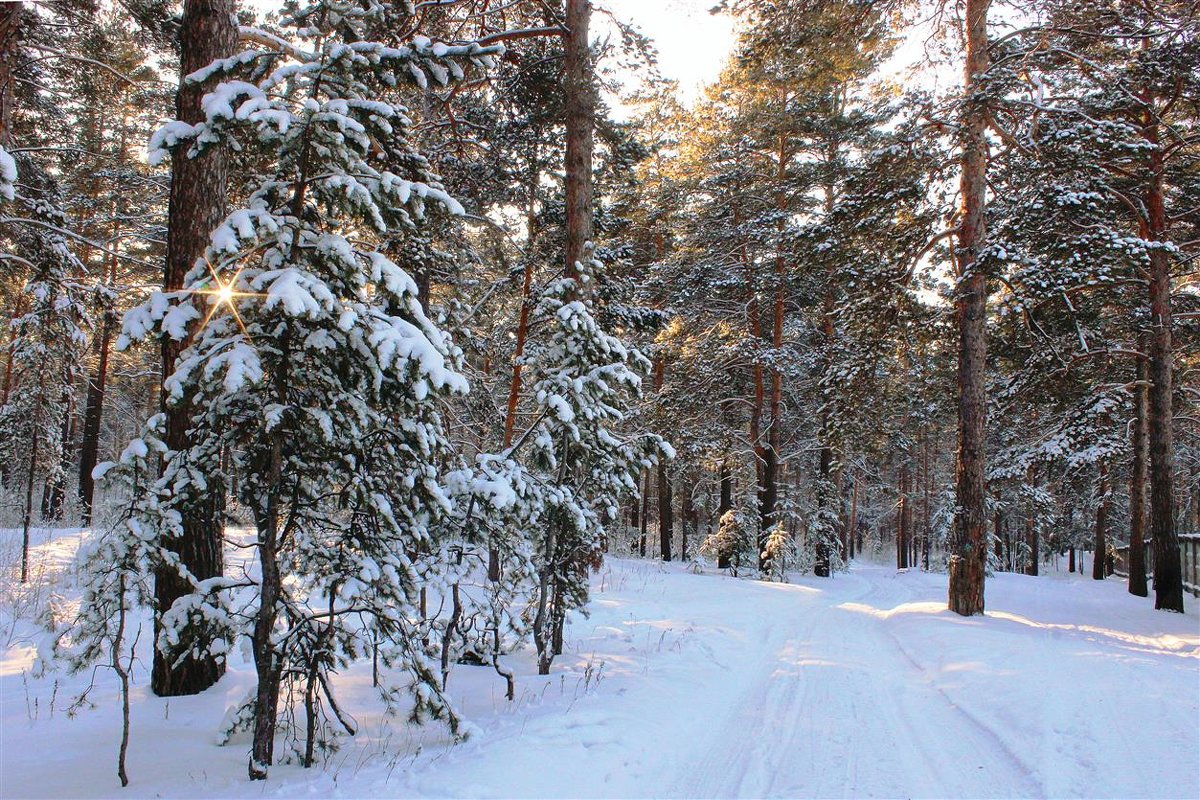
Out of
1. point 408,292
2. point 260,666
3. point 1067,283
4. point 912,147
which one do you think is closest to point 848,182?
point 912,147

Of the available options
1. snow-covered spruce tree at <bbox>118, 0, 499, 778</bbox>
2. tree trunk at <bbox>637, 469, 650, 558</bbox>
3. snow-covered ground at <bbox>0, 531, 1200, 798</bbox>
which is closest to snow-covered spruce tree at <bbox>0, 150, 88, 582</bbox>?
snow-covered spruce tree at <bbox>118, 0, 499, 778</bbox>

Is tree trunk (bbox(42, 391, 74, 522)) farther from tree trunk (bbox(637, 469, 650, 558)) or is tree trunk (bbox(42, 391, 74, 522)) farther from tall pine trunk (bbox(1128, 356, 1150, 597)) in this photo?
tall pine trunk (bbox(1128, 356, 1150, 597))

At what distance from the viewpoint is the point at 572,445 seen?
6.50m

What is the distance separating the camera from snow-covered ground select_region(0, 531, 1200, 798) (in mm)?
3951

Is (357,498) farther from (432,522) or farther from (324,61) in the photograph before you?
(324,61)

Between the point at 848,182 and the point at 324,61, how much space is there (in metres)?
9.49

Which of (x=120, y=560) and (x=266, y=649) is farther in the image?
(x=266, y=649)

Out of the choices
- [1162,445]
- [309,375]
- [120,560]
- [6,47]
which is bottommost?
[120,560]

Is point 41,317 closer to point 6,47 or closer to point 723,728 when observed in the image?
point 6,47

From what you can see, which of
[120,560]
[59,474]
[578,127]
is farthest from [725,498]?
[120,560]

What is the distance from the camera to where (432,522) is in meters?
4.70

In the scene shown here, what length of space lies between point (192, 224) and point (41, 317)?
240 inches

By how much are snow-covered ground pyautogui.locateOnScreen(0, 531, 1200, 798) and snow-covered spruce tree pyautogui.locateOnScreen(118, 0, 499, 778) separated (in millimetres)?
614

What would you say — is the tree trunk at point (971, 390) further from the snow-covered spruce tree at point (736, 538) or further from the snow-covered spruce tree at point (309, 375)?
the snow-covered spruce tree at point (309, 375)
